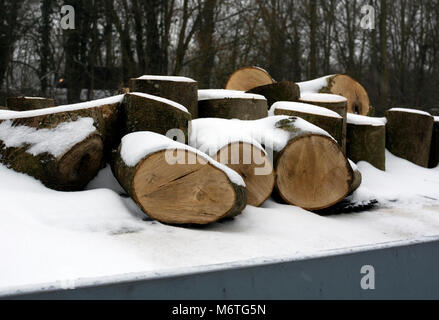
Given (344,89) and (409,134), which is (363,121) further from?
(344,89)

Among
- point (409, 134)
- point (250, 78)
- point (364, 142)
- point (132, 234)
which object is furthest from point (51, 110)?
point (409, 134)

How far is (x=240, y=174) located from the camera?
354 centimetres

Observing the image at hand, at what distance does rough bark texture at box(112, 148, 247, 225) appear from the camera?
3055 mm

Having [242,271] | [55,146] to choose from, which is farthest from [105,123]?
[242,271]

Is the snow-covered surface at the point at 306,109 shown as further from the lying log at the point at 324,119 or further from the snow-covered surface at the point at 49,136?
the snow-covered surface at the point at 49,136

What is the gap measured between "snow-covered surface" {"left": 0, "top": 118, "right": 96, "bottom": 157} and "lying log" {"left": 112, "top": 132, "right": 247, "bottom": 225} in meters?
0.51

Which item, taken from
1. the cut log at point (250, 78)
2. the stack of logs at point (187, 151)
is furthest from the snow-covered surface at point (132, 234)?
the cut log at point (250, 78)

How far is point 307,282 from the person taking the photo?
1.55 meters

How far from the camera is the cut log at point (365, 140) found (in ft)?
15.9

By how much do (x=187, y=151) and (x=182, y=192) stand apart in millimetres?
267

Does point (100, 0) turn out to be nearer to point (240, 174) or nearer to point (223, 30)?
point (223, 30)

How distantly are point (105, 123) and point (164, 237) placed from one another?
129 centimetres

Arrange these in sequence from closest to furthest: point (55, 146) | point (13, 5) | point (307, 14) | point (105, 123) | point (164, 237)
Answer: point (164, 237) → point (55, 146) → point (105, 123) → point (13, 5) → point (307, 14)

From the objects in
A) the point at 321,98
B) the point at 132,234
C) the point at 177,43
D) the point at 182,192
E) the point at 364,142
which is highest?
the point at 177,43
